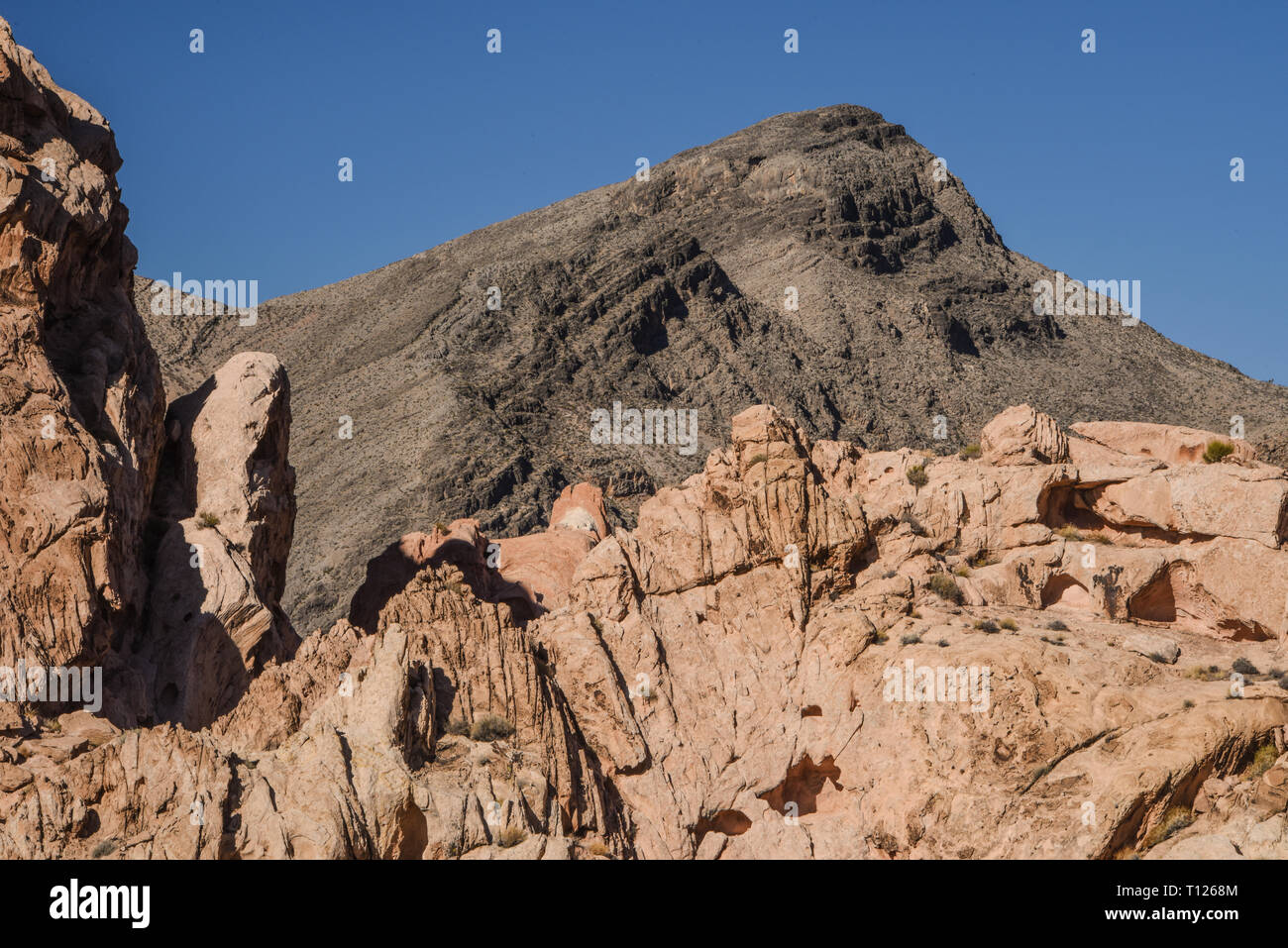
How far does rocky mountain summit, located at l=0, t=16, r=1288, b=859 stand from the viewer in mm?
24203

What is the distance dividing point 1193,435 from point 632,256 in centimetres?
10117

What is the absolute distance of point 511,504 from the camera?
9531 cm

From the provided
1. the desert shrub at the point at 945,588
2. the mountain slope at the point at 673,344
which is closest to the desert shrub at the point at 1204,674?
the desert shrub at the point at 945,588

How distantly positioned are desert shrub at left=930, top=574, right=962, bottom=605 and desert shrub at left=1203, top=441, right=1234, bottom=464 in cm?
855

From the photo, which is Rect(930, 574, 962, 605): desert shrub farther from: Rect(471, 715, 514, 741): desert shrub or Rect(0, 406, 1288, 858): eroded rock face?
Rect(471, 715, 514, 741): desert shrub

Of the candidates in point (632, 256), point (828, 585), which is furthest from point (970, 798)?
point (632, 256)

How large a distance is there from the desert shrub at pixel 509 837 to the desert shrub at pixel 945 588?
11.0 m

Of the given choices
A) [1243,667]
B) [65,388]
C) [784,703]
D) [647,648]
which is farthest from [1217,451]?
[65,388]

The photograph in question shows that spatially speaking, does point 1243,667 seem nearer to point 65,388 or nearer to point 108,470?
point 108,470

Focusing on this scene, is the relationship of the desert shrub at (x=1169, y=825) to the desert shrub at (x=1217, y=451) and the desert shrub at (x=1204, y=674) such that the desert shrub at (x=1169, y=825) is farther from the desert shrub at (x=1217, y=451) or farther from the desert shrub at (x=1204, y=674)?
the desert shrub at (x=1217, y=451)

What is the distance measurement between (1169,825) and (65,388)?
22.0 m

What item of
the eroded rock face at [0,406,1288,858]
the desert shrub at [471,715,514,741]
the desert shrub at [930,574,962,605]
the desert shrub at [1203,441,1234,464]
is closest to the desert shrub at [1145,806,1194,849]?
the eroded rock face at [0,406,1288,858]

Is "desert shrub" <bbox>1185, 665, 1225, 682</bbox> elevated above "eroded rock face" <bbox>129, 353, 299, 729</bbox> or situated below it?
below
